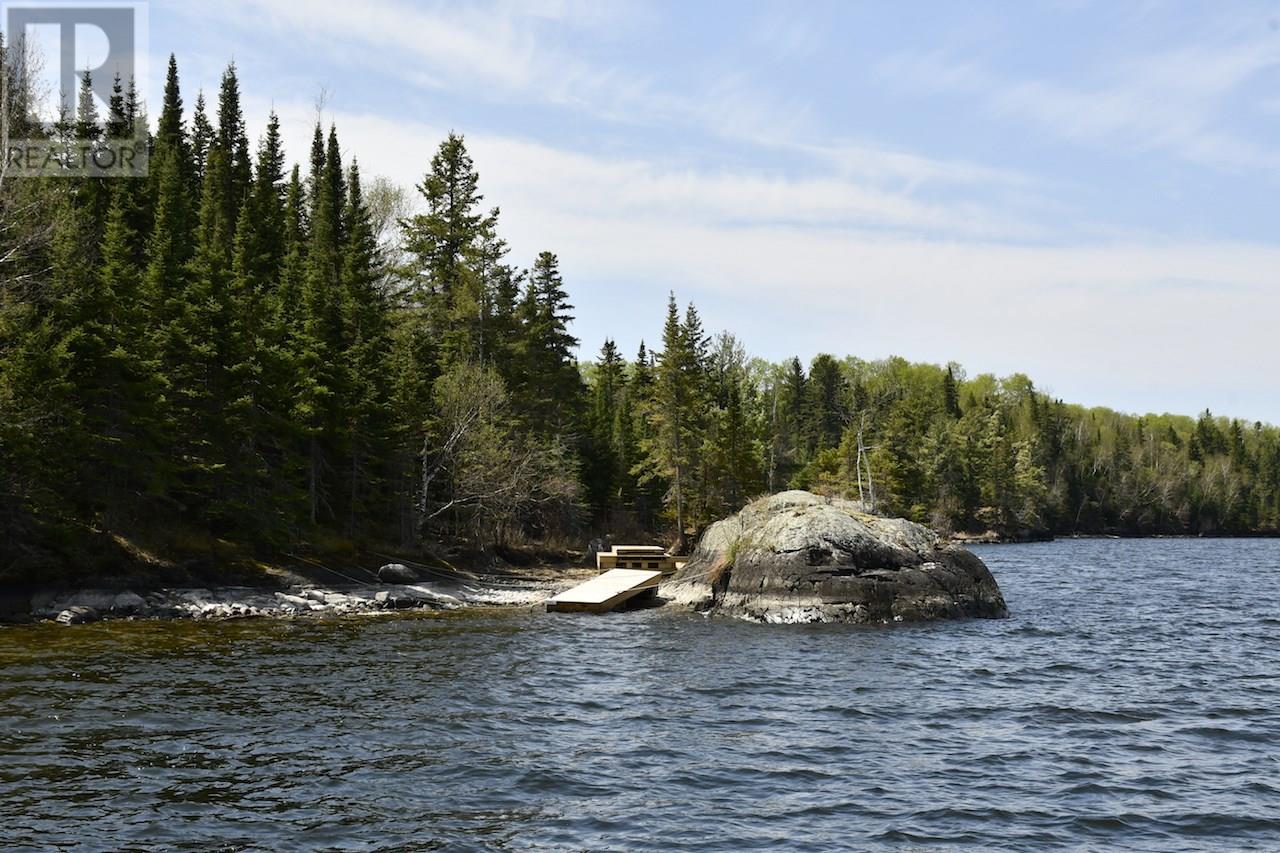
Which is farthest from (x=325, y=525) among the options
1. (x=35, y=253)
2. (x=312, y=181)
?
(x=312, y=181)

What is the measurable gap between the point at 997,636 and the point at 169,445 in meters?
28.6

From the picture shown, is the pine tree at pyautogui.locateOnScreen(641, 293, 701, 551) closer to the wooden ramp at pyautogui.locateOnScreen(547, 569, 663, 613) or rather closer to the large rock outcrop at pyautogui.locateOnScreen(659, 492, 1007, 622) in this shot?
the wooden ramp at pyautogui.locateOnScreen(547, 569, 663, 613)

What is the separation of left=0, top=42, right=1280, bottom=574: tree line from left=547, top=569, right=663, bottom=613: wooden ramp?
10520 millimetres

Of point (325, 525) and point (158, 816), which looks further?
point (325, 525)

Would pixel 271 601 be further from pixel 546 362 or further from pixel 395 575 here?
pixel 546 362

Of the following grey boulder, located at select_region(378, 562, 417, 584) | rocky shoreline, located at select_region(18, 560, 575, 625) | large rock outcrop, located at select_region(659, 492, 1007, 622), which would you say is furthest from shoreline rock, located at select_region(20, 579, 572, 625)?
large rock outcrop, located at select_region(659, 492, 1007, 622)

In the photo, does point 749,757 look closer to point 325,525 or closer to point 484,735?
point 484,735

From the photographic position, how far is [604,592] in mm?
34156

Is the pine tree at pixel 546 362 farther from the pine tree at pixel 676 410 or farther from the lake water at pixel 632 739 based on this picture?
the lake water at pixel 632 739

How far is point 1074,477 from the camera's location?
134000mm

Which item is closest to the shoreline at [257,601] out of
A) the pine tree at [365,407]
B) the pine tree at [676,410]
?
the pine tree at [365,407]

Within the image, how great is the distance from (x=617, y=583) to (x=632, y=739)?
21.1 metres

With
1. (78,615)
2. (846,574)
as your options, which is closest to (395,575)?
(78,615)

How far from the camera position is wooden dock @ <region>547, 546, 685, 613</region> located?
3238 cm
